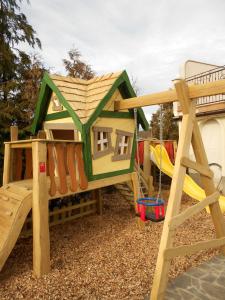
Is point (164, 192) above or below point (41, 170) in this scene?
below

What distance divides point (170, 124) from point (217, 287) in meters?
16.7

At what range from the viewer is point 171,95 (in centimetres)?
462

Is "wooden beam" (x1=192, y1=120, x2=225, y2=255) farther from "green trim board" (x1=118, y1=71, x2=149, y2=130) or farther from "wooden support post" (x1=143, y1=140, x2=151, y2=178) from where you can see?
"wooden support post" (x1=143, y1=140, x2=151, y2=178)

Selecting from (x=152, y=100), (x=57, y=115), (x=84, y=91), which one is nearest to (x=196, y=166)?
(x=152, y=100)

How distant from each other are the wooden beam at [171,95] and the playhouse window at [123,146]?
0.79 metres

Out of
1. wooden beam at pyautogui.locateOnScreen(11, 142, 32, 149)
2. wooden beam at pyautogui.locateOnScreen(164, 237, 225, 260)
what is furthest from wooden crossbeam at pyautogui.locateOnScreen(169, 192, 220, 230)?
wooden beam at pyautogui.locateOnScreen(11, 142, 32, 149)

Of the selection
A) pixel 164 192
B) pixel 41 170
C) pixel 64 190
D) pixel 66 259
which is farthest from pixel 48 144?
pixel 164 192

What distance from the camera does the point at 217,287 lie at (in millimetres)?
3807

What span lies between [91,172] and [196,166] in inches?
87.6

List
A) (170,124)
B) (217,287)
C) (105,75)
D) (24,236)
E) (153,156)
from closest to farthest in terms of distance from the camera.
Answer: (217,287) < (24,236) < (105,75) < (153,156) < (170,124)

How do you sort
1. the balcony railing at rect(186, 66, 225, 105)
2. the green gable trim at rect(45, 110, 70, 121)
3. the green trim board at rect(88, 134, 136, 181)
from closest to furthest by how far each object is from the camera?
1. the green trim board at rect(88, 134, 136, 181)
2. the green gable trim at rect(45, 110, 70, 121)
3. the balcony railing at rect(186, 66, 225, 105)

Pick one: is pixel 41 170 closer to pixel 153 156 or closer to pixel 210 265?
pixel 210 265

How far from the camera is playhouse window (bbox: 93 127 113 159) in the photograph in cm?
555

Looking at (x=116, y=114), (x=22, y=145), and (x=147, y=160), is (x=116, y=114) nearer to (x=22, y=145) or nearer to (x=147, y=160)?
(x=22, y=145)
